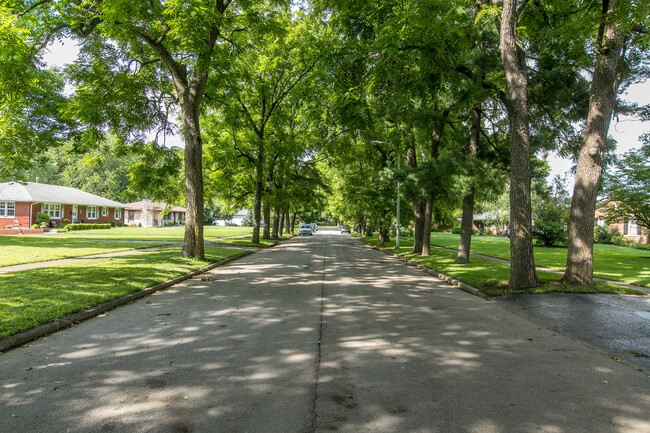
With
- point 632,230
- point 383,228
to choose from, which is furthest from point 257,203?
point 632,230

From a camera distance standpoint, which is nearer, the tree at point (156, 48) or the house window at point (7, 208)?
the tree at point (156, 48)

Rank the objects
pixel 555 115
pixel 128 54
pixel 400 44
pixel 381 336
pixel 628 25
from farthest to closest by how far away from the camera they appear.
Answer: pixel 128 54 → pixel 555 115 → pixel 400 44 → pixel 628 25 → pixel 381 336

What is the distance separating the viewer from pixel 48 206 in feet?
147

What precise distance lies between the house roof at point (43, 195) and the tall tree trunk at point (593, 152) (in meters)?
42.1

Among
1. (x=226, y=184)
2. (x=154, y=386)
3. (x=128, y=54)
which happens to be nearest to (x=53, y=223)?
(x=226, y=184)

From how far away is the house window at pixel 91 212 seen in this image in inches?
2025

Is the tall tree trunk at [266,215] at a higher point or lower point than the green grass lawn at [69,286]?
higher

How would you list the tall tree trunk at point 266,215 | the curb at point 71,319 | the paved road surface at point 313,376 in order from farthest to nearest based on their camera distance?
the tall tree trunk at point 266,215
the curb at point 71,319
the paved road surface at point 313,376

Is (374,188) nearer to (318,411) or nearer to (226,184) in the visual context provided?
(226,184)

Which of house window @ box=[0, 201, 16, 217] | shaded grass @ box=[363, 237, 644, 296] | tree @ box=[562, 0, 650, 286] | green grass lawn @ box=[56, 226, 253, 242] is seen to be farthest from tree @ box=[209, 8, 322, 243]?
house window @ box=[0, 201, 16, 217]

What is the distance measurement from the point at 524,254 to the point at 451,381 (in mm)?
7104

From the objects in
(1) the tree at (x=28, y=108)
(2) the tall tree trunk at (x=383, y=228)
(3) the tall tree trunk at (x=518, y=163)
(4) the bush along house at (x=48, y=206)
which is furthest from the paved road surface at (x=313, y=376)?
(4) the bush along house at (x=48, y=206)

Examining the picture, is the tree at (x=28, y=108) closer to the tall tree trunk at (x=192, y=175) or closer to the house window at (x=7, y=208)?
the tall tree trunk at (x=192, y=175)

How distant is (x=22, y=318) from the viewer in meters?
6.11
